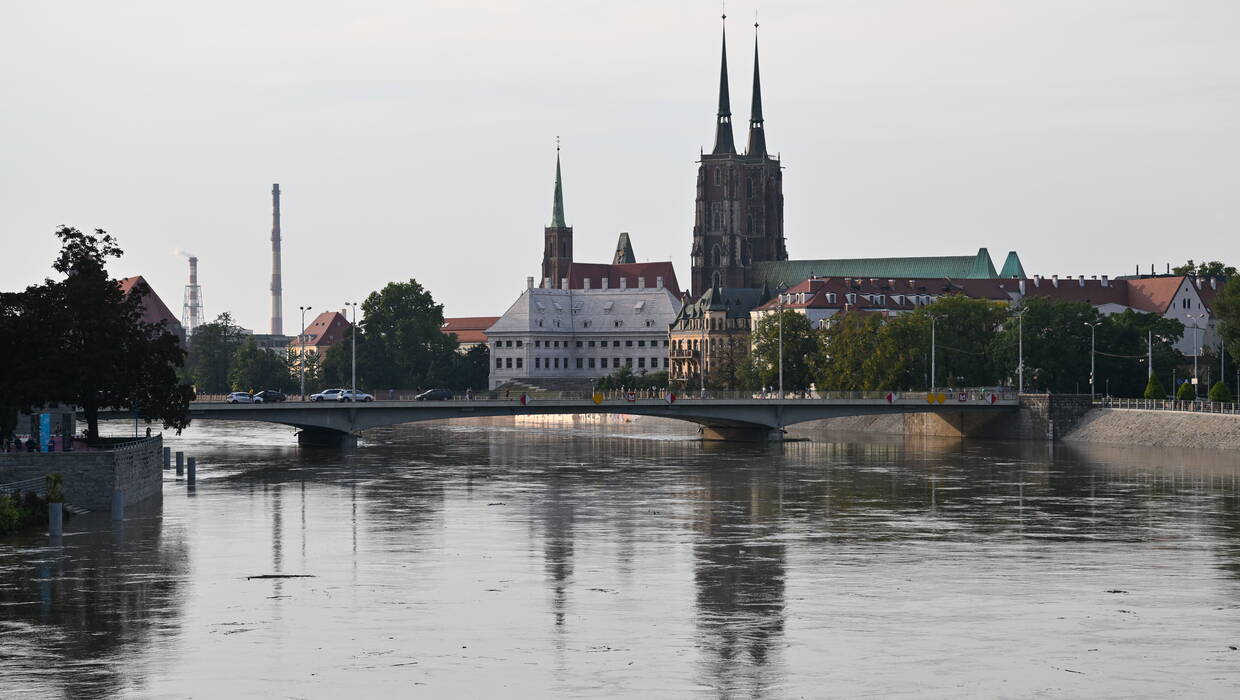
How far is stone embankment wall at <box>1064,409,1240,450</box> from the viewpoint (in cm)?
11038

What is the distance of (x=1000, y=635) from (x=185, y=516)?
36.9 m

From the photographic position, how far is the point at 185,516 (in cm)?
6612

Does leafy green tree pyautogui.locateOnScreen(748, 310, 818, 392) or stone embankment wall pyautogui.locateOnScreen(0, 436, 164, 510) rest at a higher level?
leafy green tree pyautogui.locateOnScreen(748, 310, 818, 392)

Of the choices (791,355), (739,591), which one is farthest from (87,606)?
(791,355)

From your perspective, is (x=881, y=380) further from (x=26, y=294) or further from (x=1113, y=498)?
(x=26, y=294)

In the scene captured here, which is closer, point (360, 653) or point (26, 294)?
point (360, 653)

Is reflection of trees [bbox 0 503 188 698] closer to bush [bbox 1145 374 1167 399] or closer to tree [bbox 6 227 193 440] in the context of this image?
tree [bbox 6 227 193 440]

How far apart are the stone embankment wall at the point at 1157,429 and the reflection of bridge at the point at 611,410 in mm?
7657

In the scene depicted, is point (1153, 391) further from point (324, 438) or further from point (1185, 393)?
point (324, 438)

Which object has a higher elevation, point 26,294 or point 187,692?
point 26,294

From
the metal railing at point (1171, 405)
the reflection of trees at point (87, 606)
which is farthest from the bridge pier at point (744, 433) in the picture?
the reflection of trees at point (87, 606)

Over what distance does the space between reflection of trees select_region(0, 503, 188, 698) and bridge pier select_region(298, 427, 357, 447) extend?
54.4m

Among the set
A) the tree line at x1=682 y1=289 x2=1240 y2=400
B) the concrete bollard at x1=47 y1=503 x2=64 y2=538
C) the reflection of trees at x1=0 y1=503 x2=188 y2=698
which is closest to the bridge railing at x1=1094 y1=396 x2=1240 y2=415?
the tree line at x1=682 y1=289 x2=1240 y2=400

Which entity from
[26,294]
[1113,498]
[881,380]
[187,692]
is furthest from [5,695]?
[881,380]
